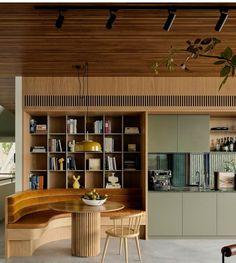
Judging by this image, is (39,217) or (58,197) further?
(58,197)

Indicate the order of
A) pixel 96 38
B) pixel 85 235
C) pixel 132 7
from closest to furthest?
pixel 132 7
pixel 96 38
pixel 85 235

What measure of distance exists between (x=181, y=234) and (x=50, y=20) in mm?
4638

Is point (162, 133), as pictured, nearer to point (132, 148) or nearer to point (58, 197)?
point (132, 148)

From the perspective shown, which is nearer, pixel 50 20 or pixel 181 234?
pixel 50 20

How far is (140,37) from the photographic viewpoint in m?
4.42

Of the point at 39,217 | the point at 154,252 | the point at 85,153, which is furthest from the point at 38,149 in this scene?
the point at 154,252

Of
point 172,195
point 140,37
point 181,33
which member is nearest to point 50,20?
point 140,37

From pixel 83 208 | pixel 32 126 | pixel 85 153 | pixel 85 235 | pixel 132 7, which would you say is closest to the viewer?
pixel 132 7

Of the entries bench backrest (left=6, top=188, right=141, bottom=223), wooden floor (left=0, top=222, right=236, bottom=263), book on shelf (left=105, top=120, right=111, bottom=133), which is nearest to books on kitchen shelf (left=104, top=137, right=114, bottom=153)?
book on shelf (left=105, top=120, right=111, bottom=133)

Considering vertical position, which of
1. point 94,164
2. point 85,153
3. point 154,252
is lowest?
point 154,252

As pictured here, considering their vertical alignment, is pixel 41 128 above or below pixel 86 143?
above

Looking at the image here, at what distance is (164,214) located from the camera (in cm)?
685

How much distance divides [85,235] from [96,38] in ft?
9.41

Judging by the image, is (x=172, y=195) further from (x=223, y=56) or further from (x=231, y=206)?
(x=223, y=56)
